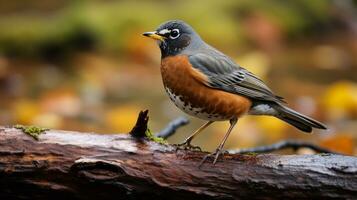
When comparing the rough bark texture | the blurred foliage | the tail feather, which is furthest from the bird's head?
the blurred foliage

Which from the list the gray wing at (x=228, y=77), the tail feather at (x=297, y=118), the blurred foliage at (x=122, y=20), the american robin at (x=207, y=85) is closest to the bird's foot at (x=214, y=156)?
the american robin at (x=207, y=85)

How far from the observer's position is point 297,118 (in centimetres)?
501

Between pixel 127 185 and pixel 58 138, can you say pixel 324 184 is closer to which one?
pixel 127 185

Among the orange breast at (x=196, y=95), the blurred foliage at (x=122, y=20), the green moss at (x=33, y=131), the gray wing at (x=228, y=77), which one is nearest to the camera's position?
the green moss at (x=33, y=131)

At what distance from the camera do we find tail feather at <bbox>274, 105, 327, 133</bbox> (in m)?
4.94

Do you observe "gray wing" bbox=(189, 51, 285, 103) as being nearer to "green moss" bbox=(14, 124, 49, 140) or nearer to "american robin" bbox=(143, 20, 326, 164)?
"american robin" bbox=(143, 20, 326, 164)

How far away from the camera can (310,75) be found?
10305 millimetres

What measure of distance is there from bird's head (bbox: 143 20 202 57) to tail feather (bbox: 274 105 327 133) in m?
0.81

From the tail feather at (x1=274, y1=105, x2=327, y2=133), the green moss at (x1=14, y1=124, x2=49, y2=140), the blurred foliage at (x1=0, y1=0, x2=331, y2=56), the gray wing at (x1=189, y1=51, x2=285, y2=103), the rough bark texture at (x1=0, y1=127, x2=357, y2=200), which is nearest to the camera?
the rough bark texture at (x1=0, y1=127, x2=357, y2=200)

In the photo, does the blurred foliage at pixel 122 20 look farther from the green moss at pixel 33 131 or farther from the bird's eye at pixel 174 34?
the green moss at pixel 33 131

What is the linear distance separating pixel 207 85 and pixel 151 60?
6.06 meters

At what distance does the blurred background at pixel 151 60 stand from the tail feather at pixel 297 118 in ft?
3.55

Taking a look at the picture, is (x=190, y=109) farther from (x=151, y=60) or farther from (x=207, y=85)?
(x=151, y=60)

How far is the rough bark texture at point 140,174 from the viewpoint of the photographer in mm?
4023
